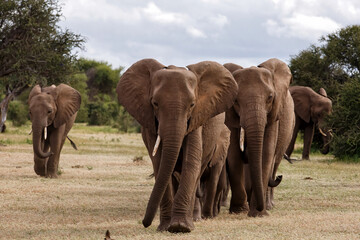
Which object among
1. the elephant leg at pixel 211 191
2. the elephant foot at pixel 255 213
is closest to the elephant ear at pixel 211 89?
the elephant leg at pixel 211 191

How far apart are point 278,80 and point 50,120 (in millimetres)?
6955

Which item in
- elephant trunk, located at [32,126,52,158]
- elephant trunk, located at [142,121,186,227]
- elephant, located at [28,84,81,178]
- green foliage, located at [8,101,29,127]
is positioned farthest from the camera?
green foliage, located at [8,101,29,127]

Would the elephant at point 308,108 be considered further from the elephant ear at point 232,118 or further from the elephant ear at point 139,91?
the elephant ear at point 139,91

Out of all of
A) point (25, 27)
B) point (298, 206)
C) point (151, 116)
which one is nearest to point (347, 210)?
point (298, 206)

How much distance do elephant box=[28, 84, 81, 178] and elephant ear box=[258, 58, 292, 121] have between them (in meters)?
6.31

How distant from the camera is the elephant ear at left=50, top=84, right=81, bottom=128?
1534 centimetres

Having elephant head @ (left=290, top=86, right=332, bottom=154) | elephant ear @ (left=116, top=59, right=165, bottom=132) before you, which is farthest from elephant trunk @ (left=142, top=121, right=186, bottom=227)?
elephant head @ (left=290, top=86, right=332, bottom=154)

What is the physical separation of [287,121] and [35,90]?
700cm

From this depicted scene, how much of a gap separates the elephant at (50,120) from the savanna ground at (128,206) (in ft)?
1.41

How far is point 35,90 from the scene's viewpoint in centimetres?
1538

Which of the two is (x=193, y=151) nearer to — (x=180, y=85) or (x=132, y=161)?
(x=180, y=85)

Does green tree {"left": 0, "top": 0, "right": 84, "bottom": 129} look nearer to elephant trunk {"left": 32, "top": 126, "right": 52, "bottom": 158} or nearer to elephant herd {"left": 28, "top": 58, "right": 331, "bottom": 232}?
elephant trunk {"left": 32, "top": 126, "right": 52, "bottom": 158}

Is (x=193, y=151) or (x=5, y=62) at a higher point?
(x=5, y=62)

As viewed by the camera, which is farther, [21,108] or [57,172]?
[21,108]
